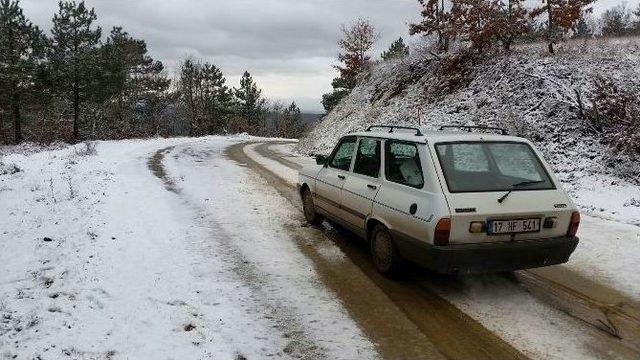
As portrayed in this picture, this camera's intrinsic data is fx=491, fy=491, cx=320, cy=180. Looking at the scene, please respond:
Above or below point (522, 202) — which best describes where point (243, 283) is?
below

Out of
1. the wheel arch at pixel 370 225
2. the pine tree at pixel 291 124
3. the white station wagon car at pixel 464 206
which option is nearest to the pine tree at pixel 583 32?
the white station wagon car at pixel 464 206

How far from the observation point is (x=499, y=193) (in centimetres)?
496

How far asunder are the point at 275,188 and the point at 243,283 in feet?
20.2

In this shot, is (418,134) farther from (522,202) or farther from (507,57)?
(507,57)

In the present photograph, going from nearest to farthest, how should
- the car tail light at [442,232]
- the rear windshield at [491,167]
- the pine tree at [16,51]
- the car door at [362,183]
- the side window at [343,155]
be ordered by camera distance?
the car tail light at [442,232], the rear windshield at [491,167], the car door at [362,183], the side window at [343,155], the pine tree at [16,51]

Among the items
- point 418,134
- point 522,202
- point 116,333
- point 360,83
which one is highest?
point 360,83

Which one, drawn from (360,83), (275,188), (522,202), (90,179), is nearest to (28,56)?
(360,83)

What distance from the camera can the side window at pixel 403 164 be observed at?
525cm

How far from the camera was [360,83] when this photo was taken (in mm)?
27641

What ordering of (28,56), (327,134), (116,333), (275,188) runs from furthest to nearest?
(28,56)
(327,134)
(275,188)
(116,333)

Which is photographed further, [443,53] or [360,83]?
[360,83]

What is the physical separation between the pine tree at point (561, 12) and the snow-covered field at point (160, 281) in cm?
1159

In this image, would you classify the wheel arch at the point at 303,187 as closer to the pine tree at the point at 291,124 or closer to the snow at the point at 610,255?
the snow at the point at 610,255

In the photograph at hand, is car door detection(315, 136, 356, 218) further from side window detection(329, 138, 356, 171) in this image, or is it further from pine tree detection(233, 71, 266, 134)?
pine tree detection(233, 71, 266, 134)
